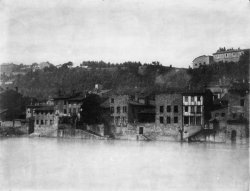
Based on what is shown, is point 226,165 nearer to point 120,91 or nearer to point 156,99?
point 156,99

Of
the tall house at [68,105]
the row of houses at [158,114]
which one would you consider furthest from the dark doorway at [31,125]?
the tall house at [68,105]

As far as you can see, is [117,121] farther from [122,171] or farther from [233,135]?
[122,171]

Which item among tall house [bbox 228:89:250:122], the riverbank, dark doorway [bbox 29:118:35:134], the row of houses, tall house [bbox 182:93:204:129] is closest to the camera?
tall house [bbox 228:89:250:122]

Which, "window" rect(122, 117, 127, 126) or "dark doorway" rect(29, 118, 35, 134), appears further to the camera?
"dark doorway" rect(29, 118, 35, 134)

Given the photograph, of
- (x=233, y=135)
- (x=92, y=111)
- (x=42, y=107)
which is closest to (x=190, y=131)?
(x=233, y=135)

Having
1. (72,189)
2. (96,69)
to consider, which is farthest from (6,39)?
(96,69)

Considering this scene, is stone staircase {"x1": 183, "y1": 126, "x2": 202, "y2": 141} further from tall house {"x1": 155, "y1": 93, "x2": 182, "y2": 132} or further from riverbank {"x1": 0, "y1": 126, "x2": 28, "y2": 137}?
riverbank {"x1": 0, "y1": 126, "x2": 28, "y2": 137}

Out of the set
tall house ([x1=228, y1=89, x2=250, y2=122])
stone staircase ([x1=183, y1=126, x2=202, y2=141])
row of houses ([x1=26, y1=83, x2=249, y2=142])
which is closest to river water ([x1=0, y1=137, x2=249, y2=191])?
tall house ([x1=228, y1=89, x2=250, y2=122])
